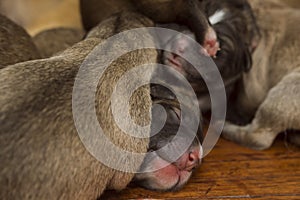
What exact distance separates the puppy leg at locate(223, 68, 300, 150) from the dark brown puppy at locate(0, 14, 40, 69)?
40.6 inches

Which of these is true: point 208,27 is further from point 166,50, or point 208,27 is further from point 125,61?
point 125,61

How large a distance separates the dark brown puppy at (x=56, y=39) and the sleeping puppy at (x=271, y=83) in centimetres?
91

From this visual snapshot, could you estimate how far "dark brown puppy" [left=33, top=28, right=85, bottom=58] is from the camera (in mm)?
2900

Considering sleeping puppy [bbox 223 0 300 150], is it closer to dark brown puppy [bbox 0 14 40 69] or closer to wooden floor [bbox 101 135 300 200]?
wooden floor [bbox 101 135 300 200]

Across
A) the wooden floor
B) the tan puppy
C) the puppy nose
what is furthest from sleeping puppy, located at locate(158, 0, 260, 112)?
the tan puppy

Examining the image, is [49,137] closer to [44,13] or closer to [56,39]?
[56,39]

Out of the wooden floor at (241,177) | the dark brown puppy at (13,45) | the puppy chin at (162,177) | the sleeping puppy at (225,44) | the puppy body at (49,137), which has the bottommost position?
the wooden floor at (241,177)

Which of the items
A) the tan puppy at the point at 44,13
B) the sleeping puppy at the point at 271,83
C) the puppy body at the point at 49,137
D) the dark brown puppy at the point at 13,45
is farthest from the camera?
the tan puppy at the point at 44,13

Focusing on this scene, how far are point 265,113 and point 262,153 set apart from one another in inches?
7.5

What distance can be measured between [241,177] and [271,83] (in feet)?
2.31

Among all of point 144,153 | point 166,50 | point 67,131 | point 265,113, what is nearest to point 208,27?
point 166,50

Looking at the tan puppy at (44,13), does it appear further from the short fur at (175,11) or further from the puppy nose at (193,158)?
the puppy nose at (193,158)

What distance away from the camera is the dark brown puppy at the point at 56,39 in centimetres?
290

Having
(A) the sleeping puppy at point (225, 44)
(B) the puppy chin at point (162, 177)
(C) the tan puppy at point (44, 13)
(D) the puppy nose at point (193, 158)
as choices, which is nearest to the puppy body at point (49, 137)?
(B) the puppy chin at point (162, 177)
